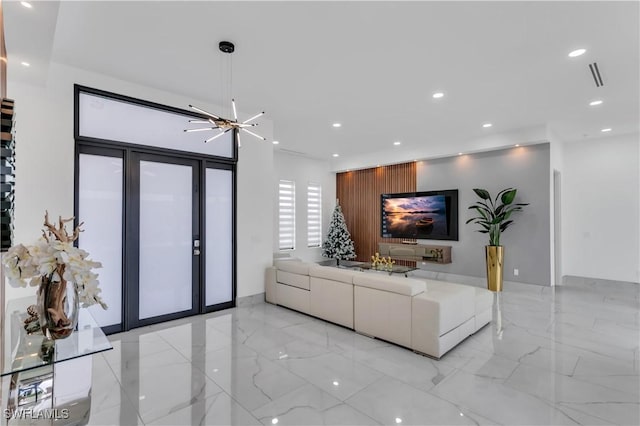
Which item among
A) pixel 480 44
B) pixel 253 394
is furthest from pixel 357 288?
pixel 480 44

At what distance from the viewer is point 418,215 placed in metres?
8.06

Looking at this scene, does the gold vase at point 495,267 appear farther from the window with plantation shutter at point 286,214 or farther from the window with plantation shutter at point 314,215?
the window with plantation shutter at point 286,214

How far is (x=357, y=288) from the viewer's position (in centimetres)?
401

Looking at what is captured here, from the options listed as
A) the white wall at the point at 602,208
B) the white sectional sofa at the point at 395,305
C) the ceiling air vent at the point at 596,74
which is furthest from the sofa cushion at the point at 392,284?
the white wall at the point at 602,208

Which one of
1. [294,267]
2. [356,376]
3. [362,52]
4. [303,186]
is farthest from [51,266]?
[303,186]

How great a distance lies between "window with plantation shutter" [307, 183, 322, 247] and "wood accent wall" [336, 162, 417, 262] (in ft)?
2.62

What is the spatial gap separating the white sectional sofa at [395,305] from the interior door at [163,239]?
1596 millimetres

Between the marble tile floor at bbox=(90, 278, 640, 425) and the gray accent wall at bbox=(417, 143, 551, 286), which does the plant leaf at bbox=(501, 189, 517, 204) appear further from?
the marble tile floor at bbox=(90, 278, 640, 425)

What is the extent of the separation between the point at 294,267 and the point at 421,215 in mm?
4300

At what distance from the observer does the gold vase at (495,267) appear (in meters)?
6.37

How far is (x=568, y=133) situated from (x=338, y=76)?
540 cm

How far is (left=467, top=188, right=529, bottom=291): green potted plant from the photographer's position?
20.9 ft

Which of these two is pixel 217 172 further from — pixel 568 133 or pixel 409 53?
pixel 568 133

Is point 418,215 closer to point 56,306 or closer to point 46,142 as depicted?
point 46,142
